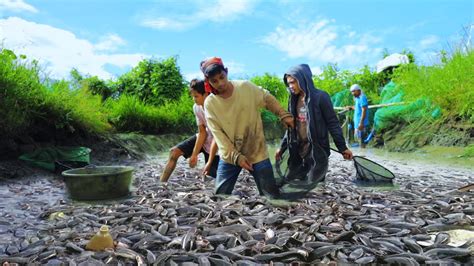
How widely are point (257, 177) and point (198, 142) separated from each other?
47.4 inches

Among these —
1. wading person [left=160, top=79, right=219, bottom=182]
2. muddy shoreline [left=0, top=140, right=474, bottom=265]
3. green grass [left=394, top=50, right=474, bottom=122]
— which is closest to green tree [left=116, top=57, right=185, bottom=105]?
green grass [left=394, top=50, right=474, bottom=122]

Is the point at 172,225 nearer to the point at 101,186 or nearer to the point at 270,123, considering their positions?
the point at 101,186

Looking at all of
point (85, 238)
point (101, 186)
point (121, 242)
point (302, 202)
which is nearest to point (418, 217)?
point (302, 202)

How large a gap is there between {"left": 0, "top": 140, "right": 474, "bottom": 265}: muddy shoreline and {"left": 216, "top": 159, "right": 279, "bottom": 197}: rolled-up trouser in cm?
12

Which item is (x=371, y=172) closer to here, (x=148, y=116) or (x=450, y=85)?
(x=450, y=85)

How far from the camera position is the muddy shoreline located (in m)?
2.76

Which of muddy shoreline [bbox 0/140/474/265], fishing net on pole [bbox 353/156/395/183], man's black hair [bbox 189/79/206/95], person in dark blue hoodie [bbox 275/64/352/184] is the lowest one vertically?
muddy shoreline [bbox 0/140/474/265]

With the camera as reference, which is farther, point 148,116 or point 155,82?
point 155,82

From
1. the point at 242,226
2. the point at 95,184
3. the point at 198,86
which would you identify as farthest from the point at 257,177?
the point at 95,184

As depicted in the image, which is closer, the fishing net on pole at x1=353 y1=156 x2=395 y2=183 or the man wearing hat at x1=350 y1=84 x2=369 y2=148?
the fishing net on pole at x1=353 y1=156 x2=395 y2=183

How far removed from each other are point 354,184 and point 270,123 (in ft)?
34.4

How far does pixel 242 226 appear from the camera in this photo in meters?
3.25

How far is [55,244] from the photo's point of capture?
3049 mm

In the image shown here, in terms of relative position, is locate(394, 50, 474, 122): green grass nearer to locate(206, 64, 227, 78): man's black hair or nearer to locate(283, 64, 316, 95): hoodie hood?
locate(283, 64, 316, 95): hoodie hood
